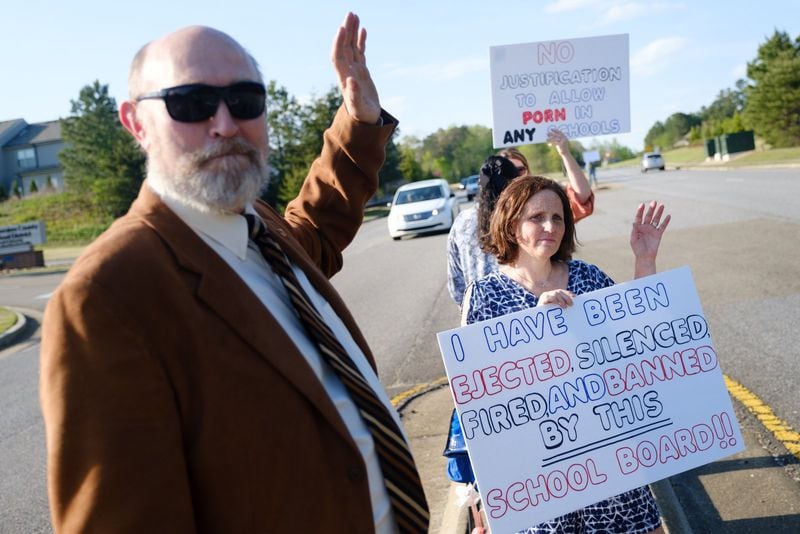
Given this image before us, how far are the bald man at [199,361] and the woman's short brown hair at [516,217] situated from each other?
52.3 inches

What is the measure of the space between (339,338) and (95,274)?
686 mm

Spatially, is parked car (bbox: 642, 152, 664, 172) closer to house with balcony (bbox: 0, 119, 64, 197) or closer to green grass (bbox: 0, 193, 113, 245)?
green grass (bbox: 0, 193, 113, 245)

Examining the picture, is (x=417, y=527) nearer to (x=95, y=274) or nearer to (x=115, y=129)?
(x=95, y=274)

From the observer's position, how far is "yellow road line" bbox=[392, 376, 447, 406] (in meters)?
6.08

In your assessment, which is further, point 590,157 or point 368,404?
point 590,157

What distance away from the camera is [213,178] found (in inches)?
68.6

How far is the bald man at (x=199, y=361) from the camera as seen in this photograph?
1384 mm

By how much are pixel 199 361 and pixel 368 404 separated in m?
0.50

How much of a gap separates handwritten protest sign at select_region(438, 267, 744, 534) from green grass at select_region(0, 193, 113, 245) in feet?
148

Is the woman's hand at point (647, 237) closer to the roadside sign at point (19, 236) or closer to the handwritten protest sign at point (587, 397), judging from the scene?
the handwritten protest sign at point (587, 397)

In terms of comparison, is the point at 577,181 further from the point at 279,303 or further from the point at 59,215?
the point at 59,215

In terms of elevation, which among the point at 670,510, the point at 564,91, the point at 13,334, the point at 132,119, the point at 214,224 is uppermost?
the point at 564,91

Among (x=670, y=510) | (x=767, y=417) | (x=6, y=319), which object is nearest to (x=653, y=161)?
(x=6, y=319)

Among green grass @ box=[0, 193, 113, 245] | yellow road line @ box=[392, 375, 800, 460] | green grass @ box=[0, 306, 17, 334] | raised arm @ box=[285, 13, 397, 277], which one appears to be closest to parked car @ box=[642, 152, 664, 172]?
green grass @ box=[0, 193, 113, 245]
